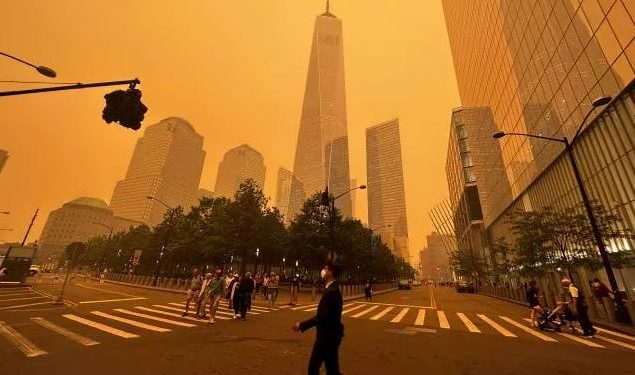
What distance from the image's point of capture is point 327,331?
Result: 14.2 feet

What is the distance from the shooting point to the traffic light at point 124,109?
26.9 ft

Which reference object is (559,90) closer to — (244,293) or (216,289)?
(244,293)

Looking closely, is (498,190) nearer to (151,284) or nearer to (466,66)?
(466,66)

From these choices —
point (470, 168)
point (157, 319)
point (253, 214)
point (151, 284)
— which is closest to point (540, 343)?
point (157, 319)

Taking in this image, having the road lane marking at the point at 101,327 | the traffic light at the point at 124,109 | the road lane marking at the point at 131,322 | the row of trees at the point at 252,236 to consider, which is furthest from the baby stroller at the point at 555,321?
the row of trees at the point at 252,236

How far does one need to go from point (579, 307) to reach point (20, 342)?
718 inches

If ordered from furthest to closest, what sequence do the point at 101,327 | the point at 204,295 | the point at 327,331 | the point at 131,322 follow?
1. the point at 204,295
2. the point at 131,322
3. the point at 101,327
4. the point at 327,331

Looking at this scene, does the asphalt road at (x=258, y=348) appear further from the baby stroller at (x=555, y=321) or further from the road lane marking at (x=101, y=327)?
the baby stroller at (x=555, y=321)

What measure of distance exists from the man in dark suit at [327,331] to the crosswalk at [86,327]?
6313 millimetres

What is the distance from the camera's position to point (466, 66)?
214ft

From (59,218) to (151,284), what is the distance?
7506 inches

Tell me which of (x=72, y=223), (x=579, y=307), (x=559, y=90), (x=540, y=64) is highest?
(x=72, y=223)

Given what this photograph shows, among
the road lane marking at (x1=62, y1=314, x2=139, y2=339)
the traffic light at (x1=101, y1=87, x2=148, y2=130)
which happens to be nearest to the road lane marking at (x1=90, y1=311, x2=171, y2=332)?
the road lane marking at (x1=62, y1=314, x2=139, y2=339)

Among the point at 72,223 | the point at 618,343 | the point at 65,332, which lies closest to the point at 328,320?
the point at 65,332
